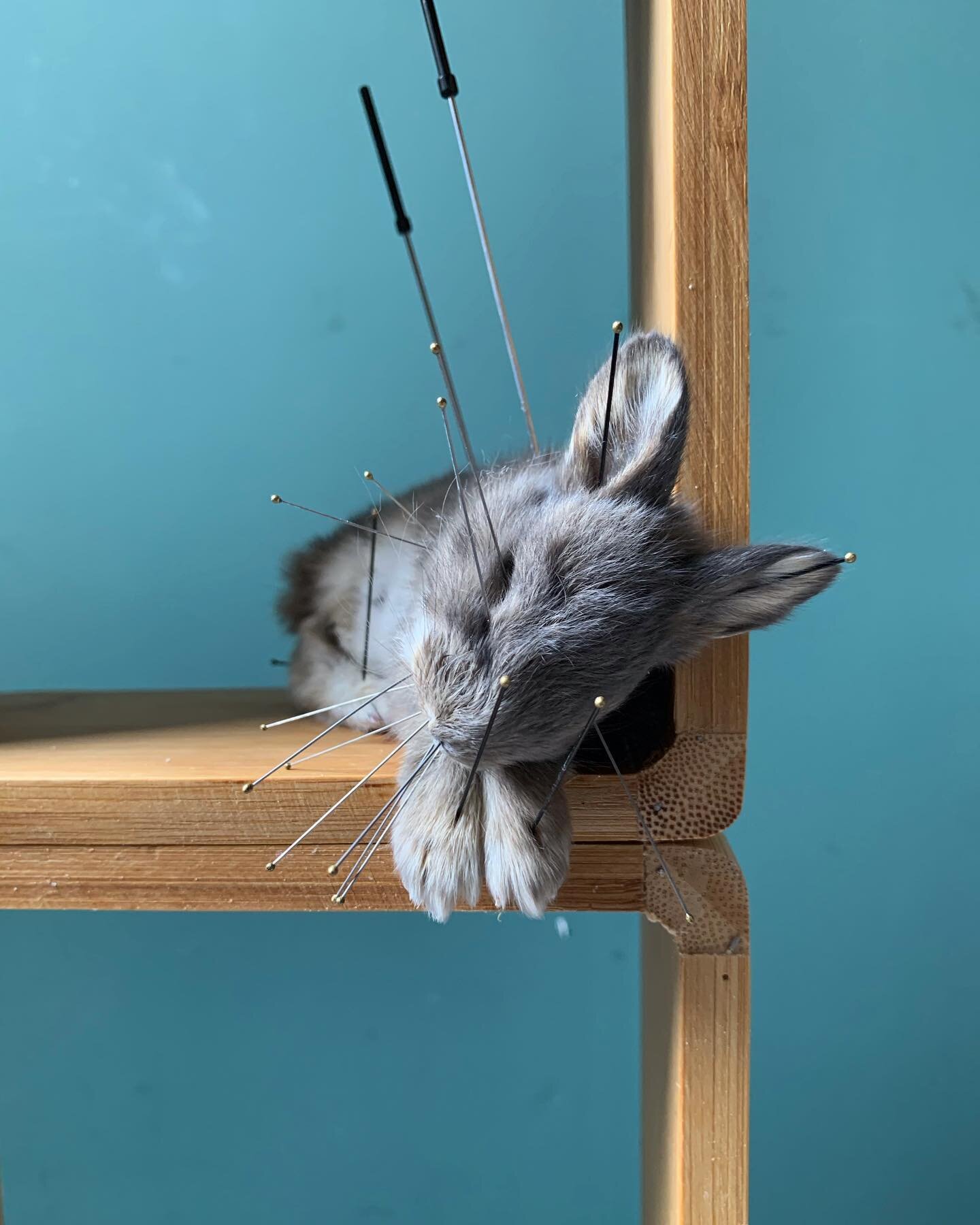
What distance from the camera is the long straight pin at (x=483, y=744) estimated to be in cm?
53

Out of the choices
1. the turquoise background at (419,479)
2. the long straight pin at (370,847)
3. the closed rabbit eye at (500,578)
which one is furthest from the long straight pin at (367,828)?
the turquoise background at (419,479)

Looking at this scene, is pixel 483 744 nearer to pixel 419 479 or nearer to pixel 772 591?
pixel 772 591

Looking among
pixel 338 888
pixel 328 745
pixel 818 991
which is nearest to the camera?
pixel 338 888

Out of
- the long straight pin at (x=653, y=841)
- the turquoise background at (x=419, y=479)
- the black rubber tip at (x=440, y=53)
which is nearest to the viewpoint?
the black rubber tip at (x=440, y=53)

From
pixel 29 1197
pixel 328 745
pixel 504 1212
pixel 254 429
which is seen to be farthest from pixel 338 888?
pixel 29 1197

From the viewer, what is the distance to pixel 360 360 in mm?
1153

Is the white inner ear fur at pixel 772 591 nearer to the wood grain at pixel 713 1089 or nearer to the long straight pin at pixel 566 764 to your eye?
the long straight pin at pixel 566 764

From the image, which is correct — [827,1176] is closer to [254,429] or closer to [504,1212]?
[504,1212]

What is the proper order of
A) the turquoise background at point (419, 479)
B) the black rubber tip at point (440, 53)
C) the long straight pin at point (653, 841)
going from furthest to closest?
the turquoise background at point (419, 479) → the long straight pin at point (653, 841) → the black rubber tip at point (440, 53)

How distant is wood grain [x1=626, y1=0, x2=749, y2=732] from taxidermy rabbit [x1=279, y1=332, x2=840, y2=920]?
38mm

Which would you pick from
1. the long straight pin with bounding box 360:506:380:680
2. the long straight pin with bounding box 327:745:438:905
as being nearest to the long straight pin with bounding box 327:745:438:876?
the long straight pin with bounding box 327:745:438:905

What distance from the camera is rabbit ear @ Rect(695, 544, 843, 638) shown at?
23.0 inches

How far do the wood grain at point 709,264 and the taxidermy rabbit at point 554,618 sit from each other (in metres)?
0.04

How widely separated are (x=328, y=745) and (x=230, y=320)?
576 millimetres
